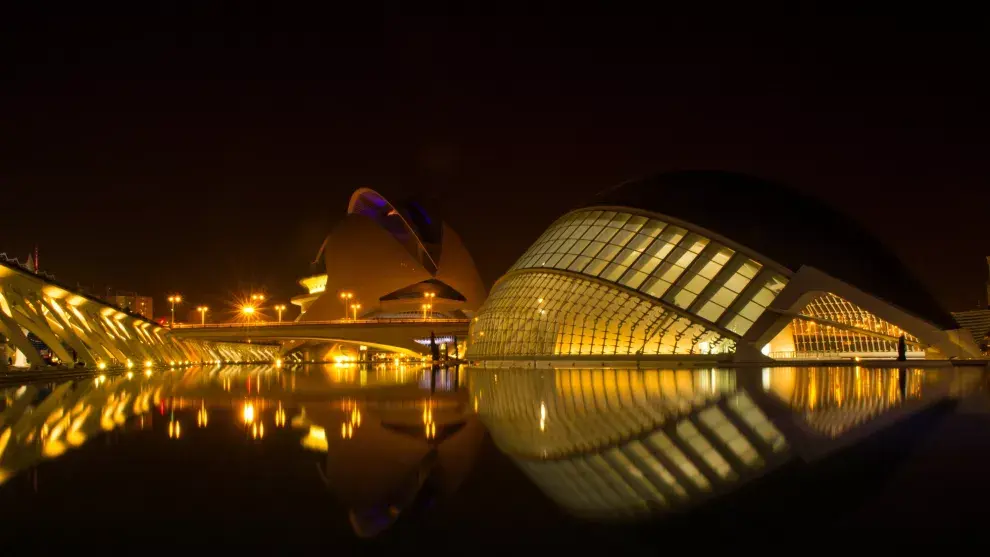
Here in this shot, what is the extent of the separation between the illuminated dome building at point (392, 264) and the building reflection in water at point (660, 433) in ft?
239

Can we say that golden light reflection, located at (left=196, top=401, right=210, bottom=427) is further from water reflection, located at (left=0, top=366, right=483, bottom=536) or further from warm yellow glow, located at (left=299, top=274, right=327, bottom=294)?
warm yellow glow, located at (left=299, top=274, right=327, bottom=294)

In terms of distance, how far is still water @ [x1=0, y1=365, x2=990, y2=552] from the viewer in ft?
16.8

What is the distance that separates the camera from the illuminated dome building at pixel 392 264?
91750 mm

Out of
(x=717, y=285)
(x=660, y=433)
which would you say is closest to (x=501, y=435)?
(x=660, y=433)

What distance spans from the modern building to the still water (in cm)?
1902

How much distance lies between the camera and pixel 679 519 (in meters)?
5.32

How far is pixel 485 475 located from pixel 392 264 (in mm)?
85497

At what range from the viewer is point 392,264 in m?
92.0

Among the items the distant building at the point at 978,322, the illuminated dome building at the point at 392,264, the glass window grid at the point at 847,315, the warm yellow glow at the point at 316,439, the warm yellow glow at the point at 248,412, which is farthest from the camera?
the illuminated dome building at the point at 392,264

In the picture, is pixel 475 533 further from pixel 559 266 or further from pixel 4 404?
pixel 559 266

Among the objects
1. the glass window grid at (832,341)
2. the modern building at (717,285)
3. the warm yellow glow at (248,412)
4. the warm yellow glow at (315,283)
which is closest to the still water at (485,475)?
the warm yellow glow at (248,412)

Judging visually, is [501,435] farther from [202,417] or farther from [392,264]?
[392,264]

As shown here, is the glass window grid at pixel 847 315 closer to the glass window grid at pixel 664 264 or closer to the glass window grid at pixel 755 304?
the glass window grid at pixel 755 304

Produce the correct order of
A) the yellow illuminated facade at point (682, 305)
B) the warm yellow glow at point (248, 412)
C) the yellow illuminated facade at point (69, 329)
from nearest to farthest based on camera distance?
the warm yellow glow at point (248, 412), the yellow illuminated facade at point (682, 305), the yellow illuminated facade at point (69, 329)
